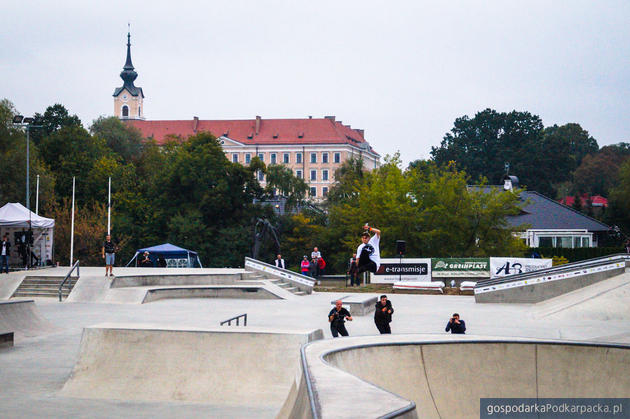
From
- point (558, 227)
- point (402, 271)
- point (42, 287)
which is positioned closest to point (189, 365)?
point (42, 287)

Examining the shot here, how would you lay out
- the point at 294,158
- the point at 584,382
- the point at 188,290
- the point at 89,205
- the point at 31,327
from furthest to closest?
the point at 294,158
the point at 89,205
the point at 188,290
the point at 31,327
the point at 584,382

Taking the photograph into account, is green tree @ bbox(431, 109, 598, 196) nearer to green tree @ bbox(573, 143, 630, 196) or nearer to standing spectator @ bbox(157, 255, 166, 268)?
green tree @ bbox(573, 143, 630, 196)

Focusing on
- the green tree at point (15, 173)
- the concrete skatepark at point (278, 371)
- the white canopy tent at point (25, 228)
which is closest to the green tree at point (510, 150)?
the green tree at point (15, 173)

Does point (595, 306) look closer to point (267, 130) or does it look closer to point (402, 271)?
point (402, 271)

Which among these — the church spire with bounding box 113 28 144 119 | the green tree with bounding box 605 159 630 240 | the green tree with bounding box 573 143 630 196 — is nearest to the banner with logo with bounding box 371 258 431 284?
the green tree with bounding box 605 159 630 240

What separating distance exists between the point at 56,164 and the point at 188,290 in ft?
145

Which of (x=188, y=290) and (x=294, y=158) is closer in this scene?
(x=188, y=290)

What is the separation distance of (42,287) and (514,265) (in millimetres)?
20590

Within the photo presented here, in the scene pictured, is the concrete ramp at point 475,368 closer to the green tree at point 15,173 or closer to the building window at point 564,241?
the green tree at point 15,173

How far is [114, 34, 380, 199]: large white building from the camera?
132 metres

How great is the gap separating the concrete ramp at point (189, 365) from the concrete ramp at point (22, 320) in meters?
5.27

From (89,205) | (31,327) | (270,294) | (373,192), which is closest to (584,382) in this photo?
(31,327)

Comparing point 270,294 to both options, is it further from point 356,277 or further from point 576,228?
point 576,228

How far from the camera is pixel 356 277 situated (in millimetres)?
36250
